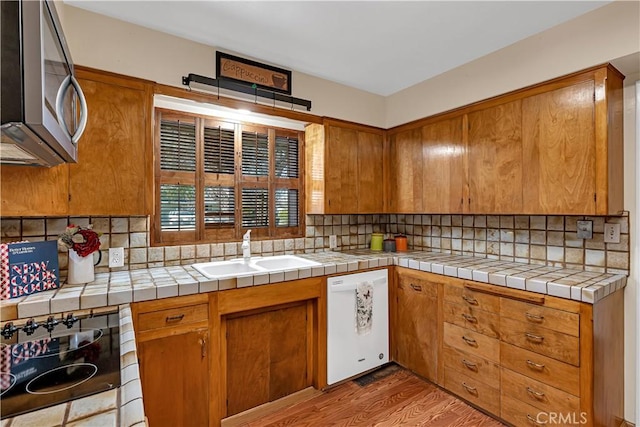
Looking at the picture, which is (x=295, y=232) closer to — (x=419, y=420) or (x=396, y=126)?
(x=396, y=126)

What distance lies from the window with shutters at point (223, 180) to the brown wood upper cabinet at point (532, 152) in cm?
118

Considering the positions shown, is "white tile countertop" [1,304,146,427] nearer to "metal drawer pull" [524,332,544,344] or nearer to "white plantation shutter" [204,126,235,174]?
"white plantation shutter" [204,126,235,174]

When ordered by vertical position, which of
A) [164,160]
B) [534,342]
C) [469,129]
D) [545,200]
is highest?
[469,129]

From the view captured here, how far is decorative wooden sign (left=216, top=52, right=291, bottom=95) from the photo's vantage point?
7.20 feet

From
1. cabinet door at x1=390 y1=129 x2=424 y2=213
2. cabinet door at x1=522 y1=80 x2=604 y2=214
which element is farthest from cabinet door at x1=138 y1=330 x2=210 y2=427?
Answer: cabinet door at x1=522 y1=80 x2=604 y2=214

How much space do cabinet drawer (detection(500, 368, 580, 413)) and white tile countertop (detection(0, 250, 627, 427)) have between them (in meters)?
0.53

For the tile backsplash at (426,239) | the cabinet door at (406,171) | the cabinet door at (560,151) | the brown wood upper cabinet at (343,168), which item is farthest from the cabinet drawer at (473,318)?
the brown wood upper cabinet at (343,168)

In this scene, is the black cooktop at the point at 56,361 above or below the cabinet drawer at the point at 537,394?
above

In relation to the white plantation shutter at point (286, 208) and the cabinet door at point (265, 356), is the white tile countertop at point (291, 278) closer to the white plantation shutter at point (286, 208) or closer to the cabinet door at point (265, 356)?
the cabinet door at point (265, 356)

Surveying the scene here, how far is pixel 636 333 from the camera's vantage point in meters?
1.89

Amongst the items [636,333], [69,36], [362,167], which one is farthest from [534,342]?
[69,36]

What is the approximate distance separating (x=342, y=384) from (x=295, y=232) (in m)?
1.29

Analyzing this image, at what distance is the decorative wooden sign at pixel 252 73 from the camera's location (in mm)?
2193

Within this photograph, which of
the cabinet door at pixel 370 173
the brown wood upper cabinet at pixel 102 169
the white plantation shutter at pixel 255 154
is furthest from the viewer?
the cabinet door at pixel 370 173
